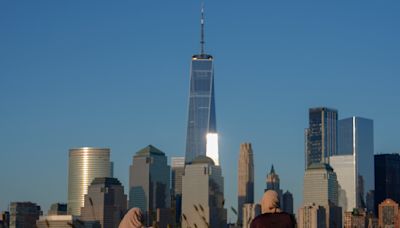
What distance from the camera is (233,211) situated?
1912cm

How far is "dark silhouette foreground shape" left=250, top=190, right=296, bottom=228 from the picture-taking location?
30.1ft

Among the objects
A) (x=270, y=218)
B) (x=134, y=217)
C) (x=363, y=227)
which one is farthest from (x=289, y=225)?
(x=363, y=227)

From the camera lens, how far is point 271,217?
30.5ft

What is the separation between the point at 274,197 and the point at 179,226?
41.3ft

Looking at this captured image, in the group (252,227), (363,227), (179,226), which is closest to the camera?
(252,227)

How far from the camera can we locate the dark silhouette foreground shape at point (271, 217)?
30.1ft

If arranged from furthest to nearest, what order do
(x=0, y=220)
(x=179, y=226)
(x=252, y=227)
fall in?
(x=0, y=220)
(x=179, y=226)
(x=252, y=227)

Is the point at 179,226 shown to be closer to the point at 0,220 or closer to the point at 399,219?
the point at 399,219

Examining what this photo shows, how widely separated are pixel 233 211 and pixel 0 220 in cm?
16940

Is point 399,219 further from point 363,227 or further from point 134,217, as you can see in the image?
point 363,227

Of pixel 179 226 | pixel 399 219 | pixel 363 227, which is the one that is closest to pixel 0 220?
pixel 363 227

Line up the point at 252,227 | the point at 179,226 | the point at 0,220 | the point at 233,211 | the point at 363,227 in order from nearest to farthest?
Answer: the point at 252,227 < the point at 233,211 < the point at 179,226 < the point at 0,220 < the point at 363,227

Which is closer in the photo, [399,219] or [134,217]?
[134,217]

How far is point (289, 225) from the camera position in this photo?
9172mm
